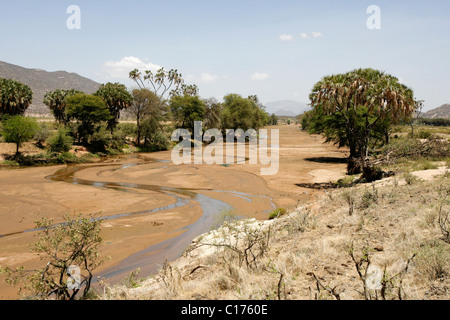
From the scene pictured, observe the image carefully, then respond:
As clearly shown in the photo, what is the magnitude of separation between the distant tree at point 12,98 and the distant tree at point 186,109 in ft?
89.3

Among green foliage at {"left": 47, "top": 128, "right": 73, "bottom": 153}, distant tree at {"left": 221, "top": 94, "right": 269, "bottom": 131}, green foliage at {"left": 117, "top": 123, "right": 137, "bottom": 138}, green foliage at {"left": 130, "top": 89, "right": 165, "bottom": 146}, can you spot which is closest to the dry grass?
green foliage at {"left": 47, "top": 128, "right": 73, "bottom": 153}

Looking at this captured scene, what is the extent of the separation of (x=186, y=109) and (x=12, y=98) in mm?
30951

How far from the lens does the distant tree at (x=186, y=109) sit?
61.3 metres

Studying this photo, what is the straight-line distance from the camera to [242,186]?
24.4 metres

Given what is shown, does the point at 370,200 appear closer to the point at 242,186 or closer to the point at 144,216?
the point at 144,216

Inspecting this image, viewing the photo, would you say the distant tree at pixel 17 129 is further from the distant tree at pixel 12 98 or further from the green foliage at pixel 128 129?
the green foliage at pixel 128 129

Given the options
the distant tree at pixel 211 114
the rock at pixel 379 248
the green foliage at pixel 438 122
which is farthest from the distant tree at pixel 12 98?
the green foliage at pixel 438 122

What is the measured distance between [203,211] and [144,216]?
3.65 meters

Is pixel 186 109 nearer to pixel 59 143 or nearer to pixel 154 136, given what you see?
pixel 154 136

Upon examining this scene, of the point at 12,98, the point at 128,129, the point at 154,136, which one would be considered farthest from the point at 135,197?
the point at 128,129

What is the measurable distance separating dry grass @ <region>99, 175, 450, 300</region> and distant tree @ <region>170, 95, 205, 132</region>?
5337 centimetres

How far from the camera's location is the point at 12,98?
42562 mm

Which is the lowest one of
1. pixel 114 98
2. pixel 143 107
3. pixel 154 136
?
pixel 154 136

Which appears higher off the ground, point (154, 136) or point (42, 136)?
point (154, 136)
